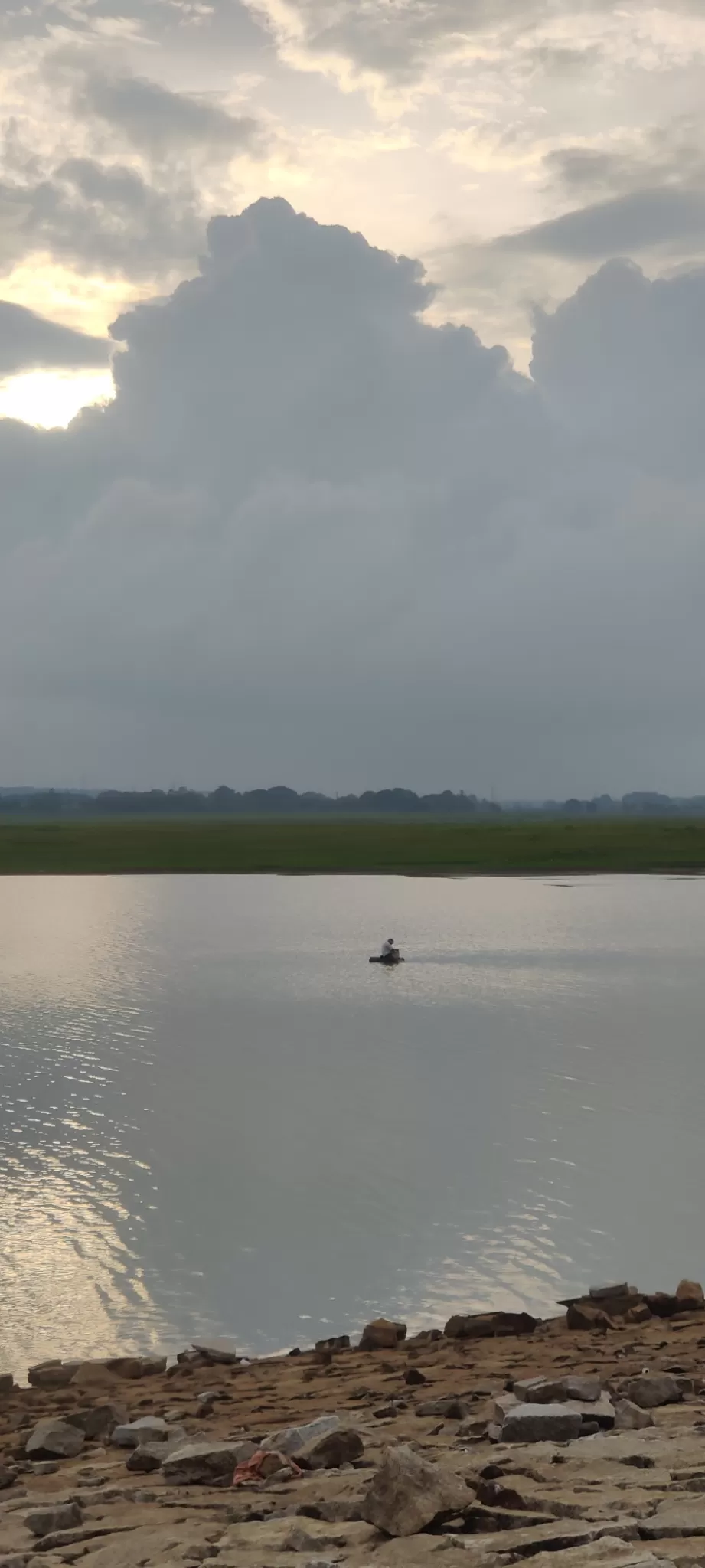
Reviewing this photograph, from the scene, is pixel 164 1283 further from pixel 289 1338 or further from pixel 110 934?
pixel 110 934

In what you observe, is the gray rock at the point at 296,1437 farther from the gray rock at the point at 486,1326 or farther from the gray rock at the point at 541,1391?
the gray rock at the point at 486,1326

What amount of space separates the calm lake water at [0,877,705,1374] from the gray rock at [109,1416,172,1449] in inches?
175

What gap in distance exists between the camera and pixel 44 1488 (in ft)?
35.8

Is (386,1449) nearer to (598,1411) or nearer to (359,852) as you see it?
(598,1411)

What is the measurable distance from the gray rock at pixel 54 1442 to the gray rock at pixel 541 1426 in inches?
155

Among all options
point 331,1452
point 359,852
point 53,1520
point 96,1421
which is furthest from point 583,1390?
point 359,852

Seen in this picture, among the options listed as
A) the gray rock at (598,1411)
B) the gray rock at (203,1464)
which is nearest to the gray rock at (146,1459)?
the gray rock at (203,1464)

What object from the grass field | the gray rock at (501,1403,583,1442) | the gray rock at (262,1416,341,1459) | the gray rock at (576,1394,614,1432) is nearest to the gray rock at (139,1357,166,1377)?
the gray rock at (262,1416,341,1459)

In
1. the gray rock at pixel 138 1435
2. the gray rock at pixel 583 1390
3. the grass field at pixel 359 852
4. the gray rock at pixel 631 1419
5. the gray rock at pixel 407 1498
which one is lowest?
the gray rock at pixel 138 1435

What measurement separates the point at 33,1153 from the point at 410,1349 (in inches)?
489

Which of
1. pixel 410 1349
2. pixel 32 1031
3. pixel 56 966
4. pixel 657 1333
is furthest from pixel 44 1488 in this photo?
pixel 56 966

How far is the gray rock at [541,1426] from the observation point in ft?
34.9

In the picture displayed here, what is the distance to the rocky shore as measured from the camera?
8.30 m

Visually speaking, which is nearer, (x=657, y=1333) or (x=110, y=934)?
(x=657, y=1333)
